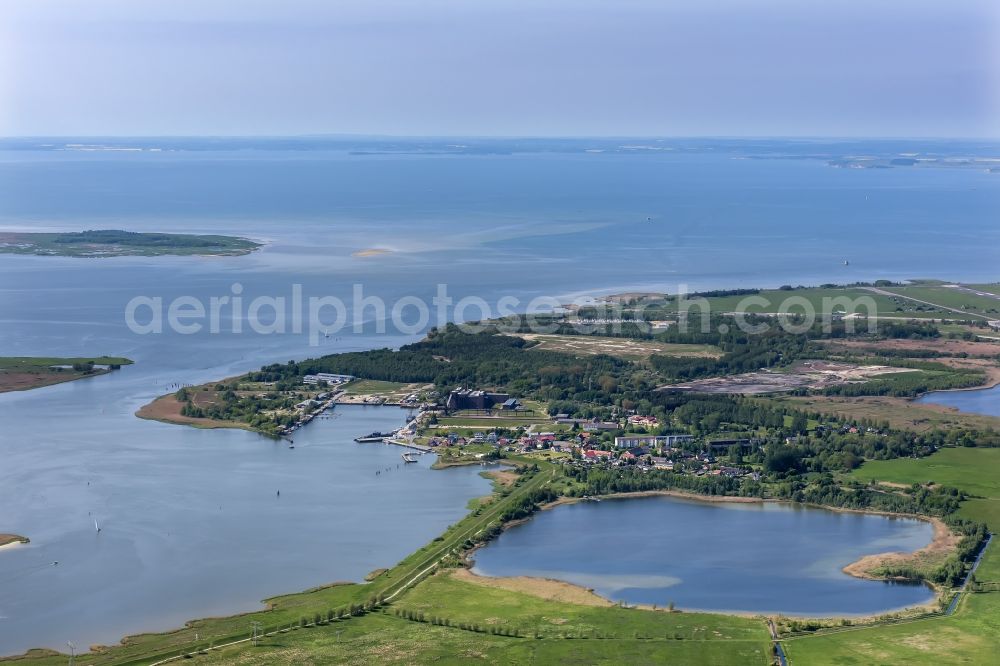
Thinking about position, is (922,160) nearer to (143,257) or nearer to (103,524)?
(143,257)

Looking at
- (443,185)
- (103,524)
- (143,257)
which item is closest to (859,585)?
(103,524)

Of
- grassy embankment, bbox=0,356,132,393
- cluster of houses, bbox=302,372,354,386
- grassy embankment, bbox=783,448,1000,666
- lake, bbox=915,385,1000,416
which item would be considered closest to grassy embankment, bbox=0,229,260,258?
grassy embankment, bbox=0,356,132,393

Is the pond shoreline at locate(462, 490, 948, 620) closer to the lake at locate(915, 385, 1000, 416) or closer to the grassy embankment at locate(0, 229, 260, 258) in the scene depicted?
the lake at locate(915, 385, 1000, 416)

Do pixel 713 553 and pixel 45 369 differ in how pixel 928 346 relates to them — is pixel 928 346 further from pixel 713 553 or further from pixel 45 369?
pixel 45 369

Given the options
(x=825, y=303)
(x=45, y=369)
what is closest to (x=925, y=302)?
(x=825, y=303)

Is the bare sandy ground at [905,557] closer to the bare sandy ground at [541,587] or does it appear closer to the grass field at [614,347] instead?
the bare sandy ground at [541,587]

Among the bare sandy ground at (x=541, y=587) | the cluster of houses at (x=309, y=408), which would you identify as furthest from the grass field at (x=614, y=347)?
the bare sandy ground at (x=541, y=587)

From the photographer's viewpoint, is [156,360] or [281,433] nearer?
[281,433]
